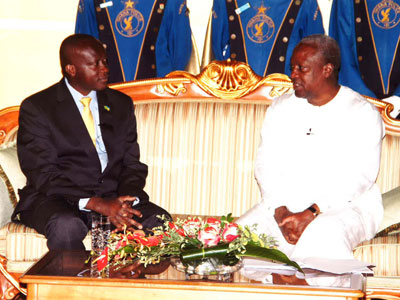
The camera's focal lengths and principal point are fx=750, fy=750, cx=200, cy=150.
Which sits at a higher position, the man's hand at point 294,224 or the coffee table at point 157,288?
the man's hand at point 294,224

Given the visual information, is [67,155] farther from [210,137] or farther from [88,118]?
[210,137]

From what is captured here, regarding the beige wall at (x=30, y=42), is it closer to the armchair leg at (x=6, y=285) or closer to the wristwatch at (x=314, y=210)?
the armchair leg at (x=6, y=285)

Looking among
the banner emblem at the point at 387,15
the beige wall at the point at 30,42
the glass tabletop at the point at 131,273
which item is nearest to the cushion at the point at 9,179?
the glass tabletop at the point at 131,273

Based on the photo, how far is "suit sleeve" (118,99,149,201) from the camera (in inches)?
156

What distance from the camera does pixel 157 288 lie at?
2.71m

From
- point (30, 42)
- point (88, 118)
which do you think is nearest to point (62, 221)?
point (88, 118)

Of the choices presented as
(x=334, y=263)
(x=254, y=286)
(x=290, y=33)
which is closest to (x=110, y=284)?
(x=254, y=286)

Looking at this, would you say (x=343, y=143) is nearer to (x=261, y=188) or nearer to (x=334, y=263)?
(x=261, y=188)

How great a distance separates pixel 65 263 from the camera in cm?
297

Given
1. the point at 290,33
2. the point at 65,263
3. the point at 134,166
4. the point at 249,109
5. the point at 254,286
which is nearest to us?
the point at 254,286

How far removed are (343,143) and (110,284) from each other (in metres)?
1.62

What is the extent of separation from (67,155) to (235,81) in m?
1.08

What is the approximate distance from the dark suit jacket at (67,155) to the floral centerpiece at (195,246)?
954 mm

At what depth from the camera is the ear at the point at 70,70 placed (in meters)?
3.99
